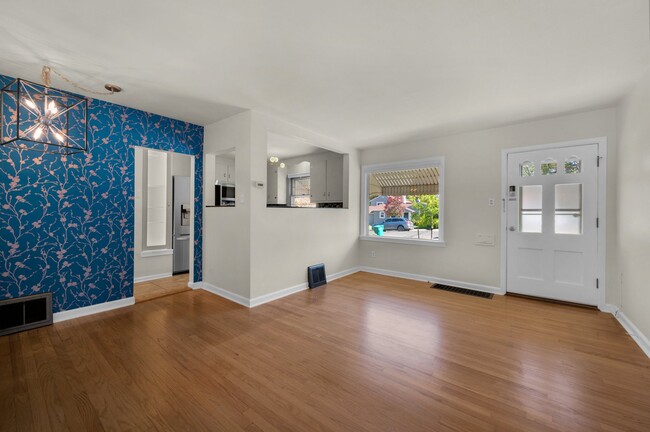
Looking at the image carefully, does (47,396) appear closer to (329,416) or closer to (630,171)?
(329,416)

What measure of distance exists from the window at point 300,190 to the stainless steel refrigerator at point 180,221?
2.66 metres

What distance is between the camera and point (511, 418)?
1644 millimetres

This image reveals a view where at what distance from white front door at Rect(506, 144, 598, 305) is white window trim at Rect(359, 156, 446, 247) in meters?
0.96

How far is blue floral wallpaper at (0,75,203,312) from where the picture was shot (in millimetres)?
2766

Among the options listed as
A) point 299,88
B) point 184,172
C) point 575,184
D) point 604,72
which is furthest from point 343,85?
point 184,172

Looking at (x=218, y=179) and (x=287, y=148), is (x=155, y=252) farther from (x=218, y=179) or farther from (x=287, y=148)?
(x=287, y=148)

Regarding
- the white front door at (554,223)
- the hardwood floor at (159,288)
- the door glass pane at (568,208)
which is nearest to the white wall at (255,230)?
the hardwood floor at (159,288)

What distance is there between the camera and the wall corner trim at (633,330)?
243 cm

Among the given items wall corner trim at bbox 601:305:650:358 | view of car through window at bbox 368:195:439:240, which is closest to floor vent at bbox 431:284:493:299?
view of car through window at bbox 368:195:439:240

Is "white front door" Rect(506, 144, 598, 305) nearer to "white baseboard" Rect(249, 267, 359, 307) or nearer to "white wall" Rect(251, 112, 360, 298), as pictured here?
"white wall" Rect(251, 112, 360, 298)

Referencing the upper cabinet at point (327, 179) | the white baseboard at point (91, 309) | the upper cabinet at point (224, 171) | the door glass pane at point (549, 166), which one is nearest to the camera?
the white baseboard at point (91, 309)

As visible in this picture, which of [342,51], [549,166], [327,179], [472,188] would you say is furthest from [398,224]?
[342,51]

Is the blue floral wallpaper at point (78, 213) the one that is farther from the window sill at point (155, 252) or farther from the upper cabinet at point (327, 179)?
the upper cabinet at point (327, 179)

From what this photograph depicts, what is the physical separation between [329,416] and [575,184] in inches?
166
